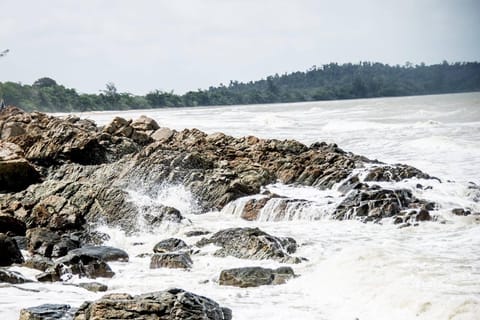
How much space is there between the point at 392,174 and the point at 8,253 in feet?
34.7

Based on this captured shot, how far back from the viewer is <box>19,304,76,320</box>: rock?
6930 mm

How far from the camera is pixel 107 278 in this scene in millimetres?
10000

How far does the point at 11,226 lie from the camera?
42.1 ft

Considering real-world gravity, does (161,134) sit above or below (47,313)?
above

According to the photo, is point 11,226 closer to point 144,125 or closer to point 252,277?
point 252,277

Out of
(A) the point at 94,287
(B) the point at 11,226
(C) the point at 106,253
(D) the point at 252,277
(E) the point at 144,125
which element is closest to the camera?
(A) the point at 94,287

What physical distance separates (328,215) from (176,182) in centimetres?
466

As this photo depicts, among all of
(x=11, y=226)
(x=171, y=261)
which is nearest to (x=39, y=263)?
(x=171, y=261)

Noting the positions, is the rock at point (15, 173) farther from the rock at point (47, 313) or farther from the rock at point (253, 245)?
the rock at point (47, 313)

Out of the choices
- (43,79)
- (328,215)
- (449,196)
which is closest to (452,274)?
(328,215)

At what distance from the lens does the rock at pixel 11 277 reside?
9320 mm

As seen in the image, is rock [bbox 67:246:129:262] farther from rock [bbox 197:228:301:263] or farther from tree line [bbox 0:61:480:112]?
tree line [bbox 0:61:480:112]

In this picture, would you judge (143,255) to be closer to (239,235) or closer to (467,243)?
(239,235)

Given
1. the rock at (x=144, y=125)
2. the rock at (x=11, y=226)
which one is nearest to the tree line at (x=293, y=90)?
the rock at (x=144, y=125)
